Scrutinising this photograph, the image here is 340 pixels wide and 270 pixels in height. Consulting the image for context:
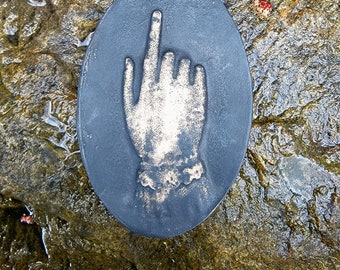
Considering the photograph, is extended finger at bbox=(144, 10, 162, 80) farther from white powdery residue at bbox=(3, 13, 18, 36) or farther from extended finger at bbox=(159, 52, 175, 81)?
white powdery residue at bbox=(3, 13, 18, 36)

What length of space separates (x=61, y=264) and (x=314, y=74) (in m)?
1.88

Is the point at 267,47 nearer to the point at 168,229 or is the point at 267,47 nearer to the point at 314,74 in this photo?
the point at 314,74

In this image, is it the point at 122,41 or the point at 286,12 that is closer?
the point at 122,41

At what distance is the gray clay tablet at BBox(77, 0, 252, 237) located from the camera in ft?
6.88

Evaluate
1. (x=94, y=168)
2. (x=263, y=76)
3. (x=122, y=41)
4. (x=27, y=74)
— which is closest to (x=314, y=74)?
(x=263, y=76)

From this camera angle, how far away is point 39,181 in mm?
2473

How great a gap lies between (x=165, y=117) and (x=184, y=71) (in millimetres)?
241

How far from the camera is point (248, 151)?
2.40 meters

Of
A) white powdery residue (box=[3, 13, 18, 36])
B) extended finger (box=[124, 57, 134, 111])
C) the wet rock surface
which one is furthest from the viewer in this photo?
white powdery residue (box=[3, 13, 18, 36])

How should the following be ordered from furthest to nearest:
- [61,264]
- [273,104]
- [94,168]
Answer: [61,264], [273,104], [94,168]

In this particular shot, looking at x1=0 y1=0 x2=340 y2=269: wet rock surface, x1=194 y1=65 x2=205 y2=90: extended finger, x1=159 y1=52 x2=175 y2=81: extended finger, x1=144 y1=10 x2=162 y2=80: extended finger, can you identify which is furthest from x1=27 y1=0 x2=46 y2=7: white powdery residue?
x1=194 y1=65 x2=205 y2=90: extended finger

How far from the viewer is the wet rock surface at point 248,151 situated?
2.39 metres

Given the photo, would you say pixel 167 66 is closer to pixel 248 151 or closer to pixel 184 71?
pixel 184 71

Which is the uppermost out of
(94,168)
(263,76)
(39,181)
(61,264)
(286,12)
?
(286,12)
